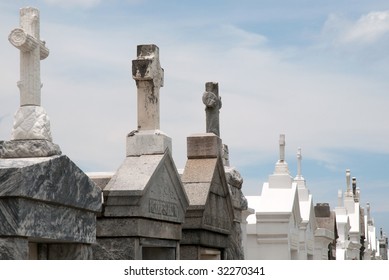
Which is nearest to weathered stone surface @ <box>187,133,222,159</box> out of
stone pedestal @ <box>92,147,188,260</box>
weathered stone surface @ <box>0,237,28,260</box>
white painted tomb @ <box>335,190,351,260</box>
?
stone pedestal @ <box>92,147,188,260</box>

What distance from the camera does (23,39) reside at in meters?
7.94

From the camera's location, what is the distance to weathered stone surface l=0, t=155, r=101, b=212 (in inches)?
283

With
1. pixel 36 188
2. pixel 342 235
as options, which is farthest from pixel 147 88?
pixel 342 235

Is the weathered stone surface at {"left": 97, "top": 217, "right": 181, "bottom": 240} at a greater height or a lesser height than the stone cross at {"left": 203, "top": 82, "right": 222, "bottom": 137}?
lesser

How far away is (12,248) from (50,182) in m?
0.68

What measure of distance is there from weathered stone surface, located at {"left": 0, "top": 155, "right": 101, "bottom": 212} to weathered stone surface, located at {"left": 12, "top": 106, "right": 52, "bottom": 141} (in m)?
0.29

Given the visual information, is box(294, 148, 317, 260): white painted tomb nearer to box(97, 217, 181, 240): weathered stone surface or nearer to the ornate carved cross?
the ornate carved cross

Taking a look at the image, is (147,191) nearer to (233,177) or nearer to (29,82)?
(29,82)

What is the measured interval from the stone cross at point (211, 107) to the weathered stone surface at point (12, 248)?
19.1ft

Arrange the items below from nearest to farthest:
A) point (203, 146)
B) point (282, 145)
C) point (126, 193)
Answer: point (126, 193), point (203, 146), point (282, 145)

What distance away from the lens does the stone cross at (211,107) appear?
42.1 ft

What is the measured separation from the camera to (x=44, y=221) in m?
7.58

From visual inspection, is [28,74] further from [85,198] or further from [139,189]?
[139,189]
